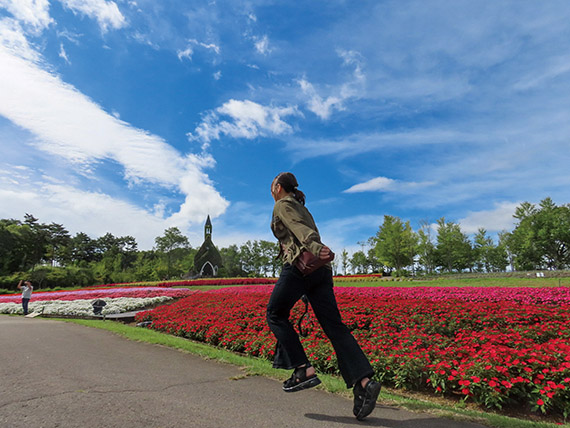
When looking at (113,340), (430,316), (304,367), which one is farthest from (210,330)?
(304,367)

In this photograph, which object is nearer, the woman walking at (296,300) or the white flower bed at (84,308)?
the woman walking at (296,300)

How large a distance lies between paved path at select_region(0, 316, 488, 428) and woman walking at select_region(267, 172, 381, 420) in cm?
30

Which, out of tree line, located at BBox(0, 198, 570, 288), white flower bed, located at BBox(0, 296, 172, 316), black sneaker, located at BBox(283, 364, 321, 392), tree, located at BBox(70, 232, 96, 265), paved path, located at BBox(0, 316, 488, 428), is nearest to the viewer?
paved path, located at BBox(0, 316, 488, 428)

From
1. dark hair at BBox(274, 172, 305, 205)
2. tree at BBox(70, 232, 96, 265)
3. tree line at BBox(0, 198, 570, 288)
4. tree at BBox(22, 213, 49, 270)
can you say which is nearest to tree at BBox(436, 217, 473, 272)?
tree line at BBox(0, 198, 570, 288)

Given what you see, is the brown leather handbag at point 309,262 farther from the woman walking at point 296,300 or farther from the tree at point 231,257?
the tree at point 231,257

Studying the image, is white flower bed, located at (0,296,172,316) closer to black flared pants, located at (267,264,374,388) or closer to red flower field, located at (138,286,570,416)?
red flower field, located at (138,286,570,416)

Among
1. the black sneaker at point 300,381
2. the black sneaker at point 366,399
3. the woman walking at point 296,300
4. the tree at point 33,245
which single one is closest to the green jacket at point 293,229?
the woman walking at point 296,300

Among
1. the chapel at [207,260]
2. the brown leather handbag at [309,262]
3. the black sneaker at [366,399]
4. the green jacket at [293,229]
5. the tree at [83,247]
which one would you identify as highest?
the tree at [83,247]

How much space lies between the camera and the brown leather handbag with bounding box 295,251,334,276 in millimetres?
2612

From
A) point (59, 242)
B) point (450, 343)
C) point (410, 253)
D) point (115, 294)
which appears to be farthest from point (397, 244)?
point (59, 242)

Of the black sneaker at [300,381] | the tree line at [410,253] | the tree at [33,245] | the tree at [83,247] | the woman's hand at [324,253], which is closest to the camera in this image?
the woman's hand at [324,253]

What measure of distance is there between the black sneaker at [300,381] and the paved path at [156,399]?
173 mm

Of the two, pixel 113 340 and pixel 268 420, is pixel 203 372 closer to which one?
pixel 268 420

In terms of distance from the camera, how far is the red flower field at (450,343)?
357 cm
